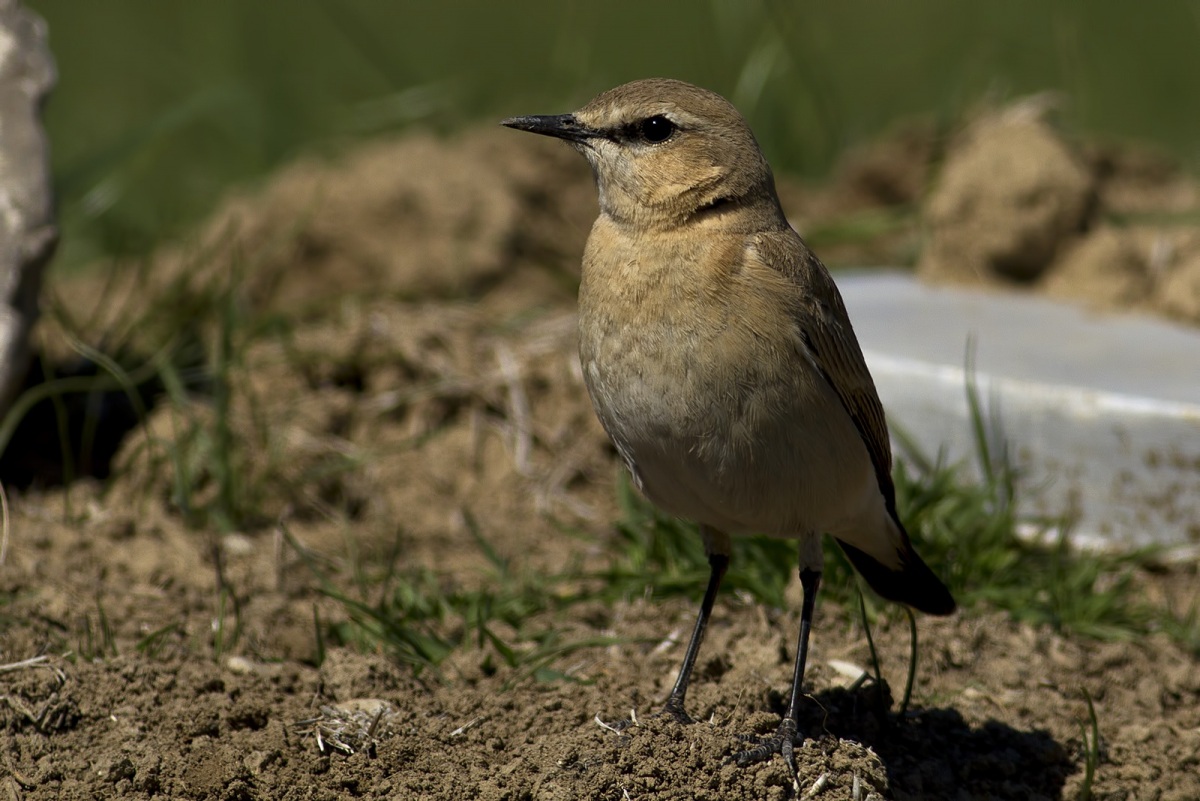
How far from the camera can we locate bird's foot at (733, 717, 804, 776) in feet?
12.3

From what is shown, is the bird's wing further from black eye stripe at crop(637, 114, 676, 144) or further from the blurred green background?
the blurred green background

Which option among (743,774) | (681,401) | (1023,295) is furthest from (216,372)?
(1023,295)

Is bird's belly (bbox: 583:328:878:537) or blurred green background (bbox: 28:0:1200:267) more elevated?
blurred green background (bbox: 28:0:1200:267)

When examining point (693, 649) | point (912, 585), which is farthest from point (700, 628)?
point (912, 585)

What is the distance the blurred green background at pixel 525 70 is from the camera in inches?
347

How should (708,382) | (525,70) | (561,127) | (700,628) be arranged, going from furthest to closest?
(525,70), (700,628), (561,127), (708,382)

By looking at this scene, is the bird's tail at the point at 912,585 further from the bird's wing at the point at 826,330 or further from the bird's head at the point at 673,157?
the bird's head at the point at 673,157

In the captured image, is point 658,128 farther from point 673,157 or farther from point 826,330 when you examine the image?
point 826,330

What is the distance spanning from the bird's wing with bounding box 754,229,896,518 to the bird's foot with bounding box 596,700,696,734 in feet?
3.19

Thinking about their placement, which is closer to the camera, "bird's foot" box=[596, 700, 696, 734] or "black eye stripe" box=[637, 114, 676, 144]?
"bird's foot" box=[596, 700, 696, 734]

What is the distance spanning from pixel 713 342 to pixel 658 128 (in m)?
0.73

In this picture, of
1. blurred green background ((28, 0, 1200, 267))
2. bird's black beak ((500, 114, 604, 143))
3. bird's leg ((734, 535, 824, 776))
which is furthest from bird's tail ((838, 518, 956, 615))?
blurred green background ((28, 0, 1200, 267))

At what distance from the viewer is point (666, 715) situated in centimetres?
389

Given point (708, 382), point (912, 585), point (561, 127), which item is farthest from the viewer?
point (912, 585)
